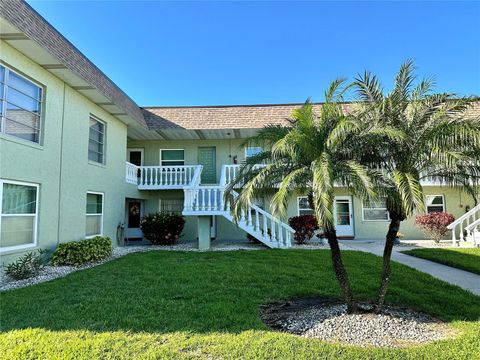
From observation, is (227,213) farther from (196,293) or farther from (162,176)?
(196,293)

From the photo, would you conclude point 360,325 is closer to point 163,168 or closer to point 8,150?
point 8,150

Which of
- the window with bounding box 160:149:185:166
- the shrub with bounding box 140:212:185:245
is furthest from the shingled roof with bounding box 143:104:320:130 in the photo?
the shrub with bounding box 140:212:185:245

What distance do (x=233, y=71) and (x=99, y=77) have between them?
771 centimetres

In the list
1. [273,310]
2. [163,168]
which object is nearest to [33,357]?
[273,310]

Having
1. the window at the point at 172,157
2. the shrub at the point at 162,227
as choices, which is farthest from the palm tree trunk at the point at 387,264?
the window at the point at 172,157

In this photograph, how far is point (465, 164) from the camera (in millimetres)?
5242

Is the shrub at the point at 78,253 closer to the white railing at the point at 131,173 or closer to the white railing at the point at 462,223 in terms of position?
the white railing at the point at 131,173

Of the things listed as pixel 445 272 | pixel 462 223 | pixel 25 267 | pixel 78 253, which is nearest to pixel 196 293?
→ pixel 25 267

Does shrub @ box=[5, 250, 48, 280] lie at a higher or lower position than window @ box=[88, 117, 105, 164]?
lower

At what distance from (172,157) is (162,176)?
1989 millimetres

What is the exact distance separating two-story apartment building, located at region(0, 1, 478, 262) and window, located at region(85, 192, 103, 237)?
0.13ft

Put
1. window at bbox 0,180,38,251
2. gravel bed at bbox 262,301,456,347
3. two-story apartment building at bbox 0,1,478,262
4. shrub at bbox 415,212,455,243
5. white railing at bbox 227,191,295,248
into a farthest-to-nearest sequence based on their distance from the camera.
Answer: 1. shrub at bbox 415,212,455,243
2. white railing at bbox 227,191,295,248
3. two-story apartment building at bbox 0,1,478,262
4. window at bbox 0,180,38,251
5. gravel bed at bbox 262,301,456,347

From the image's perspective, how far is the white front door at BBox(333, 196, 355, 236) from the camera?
16688 millimetres

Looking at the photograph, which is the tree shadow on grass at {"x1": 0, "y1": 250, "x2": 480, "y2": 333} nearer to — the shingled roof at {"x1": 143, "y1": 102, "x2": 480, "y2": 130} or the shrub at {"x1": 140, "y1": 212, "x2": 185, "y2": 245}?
the shrub at {"x1": 140, "y1": 212, "x2": 185, "y2": 245}
